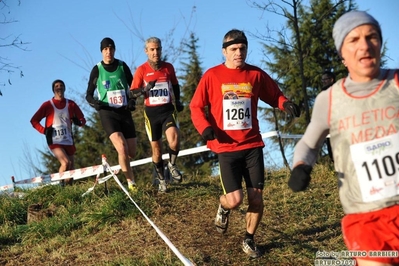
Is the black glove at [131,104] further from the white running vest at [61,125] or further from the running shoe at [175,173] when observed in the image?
A: the white running vest at [61,125]

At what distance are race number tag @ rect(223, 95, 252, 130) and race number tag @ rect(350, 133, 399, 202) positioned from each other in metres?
2.73

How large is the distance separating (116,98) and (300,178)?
5.85 metres

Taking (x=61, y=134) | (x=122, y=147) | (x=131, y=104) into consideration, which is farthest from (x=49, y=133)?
(x=131, y=104)

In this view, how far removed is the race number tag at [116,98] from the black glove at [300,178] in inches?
Answer: 227

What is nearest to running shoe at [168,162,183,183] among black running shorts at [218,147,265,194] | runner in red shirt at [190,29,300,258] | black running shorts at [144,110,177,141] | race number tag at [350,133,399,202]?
black running shorts at [144,110,177,141]

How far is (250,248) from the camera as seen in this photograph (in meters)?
6.16

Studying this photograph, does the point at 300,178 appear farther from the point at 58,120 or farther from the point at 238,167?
the point at 58,120

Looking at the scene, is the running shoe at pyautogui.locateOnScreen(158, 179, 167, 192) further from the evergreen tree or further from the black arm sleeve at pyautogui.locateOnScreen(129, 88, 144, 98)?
the evergreen tree

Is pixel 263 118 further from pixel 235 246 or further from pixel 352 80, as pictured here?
pixel 352 80

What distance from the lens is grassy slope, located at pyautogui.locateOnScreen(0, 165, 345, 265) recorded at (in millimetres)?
6324

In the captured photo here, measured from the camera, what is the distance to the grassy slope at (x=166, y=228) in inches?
249

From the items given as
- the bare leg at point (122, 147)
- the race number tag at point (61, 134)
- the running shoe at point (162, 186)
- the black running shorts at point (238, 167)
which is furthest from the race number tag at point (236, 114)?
the race number tag at point (61, 134)

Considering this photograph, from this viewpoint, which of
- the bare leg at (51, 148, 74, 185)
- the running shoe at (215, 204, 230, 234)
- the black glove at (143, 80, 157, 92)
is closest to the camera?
the running shoe at (215, 204, 230, 234)

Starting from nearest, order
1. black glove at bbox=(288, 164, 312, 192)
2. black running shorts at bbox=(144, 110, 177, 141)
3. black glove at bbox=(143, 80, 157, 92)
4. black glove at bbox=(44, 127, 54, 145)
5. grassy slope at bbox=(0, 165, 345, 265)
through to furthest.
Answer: black glove at bbox=(288, 164, 312, 192), grassy slope at bbox=(0, 165, 345, 265), black glove at bbox=(143, 80, 157, 92), black running shorts at bbox=(144, 110, 177, 141), black glove at bbox=(44, 127, 54, 145)
